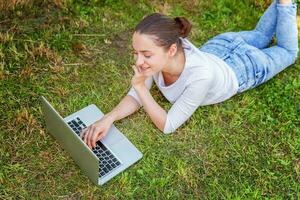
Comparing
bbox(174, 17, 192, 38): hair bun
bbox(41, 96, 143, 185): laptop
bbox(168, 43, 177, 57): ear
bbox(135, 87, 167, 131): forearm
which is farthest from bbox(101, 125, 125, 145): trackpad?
bbox(174, 17, 192, 38): hair bun

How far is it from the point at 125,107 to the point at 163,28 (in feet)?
2.58

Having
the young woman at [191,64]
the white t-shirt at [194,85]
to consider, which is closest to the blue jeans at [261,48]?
the young woman at [191,64]

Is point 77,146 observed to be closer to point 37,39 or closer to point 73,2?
point 37,39

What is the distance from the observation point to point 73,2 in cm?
446

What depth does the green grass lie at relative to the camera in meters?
3.30

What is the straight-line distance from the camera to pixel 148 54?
9.95 ft

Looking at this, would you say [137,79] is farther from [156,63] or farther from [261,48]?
[261,48]

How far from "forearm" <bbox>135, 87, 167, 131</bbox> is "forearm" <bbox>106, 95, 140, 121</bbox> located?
0.20 m

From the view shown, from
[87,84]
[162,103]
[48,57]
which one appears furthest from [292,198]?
[48,57]

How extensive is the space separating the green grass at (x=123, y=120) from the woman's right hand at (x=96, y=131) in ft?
0.68

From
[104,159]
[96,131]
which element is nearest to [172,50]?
[96,131]

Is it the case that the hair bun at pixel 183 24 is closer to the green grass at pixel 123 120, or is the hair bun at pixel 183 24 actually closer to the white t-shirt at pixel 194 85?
the white t-shirt at pixel 194 85

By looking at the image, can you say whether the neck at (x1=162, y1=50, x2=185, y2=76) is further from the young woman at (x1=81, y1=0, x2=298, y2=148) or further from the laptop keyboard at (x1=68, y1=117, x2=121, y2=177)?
the laptop keyboard at (x1=68, y1=117, x2=121, y2=177)

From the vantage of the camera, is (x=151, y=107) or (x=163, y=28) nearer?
(x=163, y=28)
